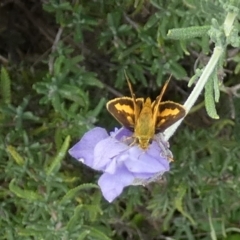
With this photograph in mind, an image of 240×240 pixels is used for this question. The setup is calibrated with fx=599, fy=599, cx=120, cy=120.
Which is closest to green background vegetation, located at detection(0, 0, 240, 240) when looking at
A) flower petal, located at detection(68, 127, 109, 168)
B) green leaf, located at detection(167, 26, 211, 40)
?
green leaf, located at detection(167, 26, 211, 40)

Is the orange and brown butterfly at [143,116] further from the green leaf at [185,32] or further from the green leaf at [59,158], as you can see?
the green leaf at [59,158]

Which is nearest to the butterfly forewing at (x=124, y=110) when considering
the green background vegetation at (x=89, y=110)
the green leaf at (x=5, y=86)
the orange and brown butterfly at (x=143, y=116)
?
the orange and brown butterfly at (x=143, y=116)

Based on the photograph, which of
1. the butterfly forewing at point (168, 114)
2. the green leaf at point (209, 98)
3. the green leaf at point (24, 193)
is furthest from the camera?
the green leaf at point (24, 193)

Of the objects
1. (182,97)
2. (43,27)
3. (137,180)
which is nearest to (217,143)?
(182,97)

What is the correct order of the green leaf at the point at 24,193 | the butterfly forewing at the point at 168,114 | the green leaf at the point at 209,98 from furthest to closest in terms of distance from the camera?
Answer: 1. the green leaf at the point at 24,193
2. the green leaf at the point at 209,98
3. the butterfly forewing at the point at 168,114

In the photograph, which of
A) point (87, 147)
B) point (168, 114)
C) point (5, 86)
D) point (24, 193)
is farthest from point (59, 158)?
point (168, 114)

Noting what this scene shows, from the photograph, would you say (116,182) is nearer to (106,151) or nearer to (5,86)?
(106,151)

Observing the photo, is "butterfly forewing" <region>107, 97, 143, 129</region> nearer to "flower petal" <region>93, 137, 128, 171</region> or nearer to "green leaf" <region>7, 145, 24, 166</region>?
"flower petal" <region>93, 137, 128, 171</region>
